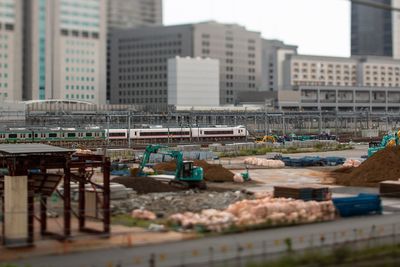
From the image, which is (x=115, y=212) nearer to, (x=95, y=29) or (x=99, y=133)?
(x=99, y=133)

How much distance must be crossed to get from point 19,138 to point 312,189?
68028 mm

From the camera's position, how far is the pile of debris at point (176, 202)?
38500 millimetres

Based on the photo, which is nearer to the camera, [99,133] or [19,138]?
[19,138]

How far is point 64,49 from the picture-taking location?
179000mm

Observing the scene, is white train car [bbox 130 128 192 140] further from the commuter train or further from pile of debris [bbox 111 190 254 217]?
pile of debris [bbox 111 190 254 217]

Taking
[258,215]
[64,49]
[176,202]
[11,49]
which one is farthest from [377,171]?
[64,49]

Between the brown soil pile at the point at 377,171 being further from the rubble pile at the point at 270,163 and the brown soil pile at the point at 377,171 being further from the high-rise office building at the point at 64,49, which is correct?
the high-rise office building at the point at 64,49

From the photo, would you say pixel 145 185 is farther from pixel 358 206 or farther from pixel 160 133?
pixel 160 133

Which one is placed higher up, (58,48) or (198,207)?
(58,48)

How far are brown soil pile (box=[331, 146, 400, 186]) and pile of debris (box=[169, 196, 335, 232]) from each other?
18649 mm

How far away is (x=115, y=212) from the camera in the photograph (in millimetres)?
37500

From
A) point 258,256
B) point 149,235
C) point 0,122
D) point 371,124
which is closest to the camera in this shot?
point 258,256

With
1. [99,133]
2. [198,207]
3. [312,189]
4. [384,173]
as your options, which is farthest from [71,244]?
[99,133]

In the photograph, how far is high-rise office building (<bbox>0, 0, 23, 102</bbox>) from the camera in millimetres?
168125
